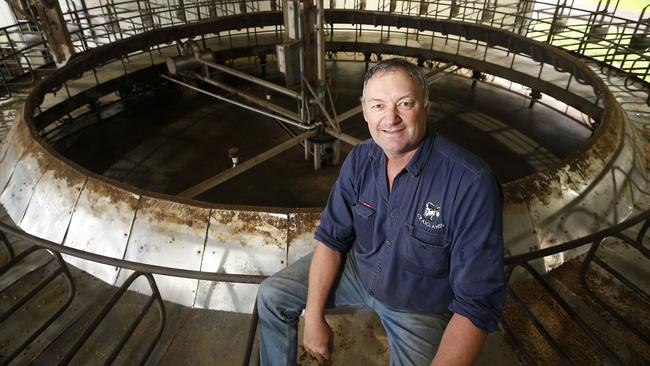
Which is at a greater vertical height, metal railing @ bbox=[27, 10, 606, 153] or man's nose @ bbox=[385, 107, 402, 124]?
man's nose @ bbox=[385, 107, 402, 124]

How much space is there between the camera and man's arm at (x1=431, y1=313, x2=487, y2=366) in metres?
2.08

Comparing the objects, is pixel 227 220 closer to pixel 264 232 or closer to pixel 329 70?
pixel 264 232

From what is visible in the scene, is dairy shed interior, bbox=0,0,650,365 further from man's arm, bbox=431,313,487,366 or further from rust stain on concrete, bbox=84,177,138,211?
man's arm, bbox=431,313,487,366

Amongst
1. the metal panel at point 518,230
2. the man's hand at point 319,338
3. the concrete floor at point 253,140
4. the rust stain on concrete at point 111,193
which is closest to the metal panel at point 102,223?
the rust stain on concrete at point 111,193

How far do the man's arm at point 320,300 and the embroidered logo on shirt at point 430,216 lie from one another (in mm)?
744

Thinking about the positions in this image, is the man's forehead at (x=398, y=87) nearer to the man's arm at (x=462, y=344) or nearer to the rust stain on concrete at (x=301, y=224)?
the man's arm at (x=462, y=344)

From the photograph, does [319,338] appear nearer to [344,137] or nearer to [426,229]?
[426,229]

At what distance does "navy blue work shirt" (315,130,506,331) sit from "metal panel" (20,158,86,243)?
4.10 meters

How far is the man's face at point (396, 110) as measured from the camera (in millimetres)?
2127

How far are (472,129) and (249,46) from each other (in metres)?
7.57

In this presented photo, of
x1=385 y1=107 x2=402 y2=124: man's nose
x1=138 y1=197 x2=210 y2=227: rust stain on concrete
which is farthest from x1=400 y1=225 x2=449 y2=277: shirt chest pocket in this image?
x1=138 y1=197 x2=210 y2=227: rust stain on concrete

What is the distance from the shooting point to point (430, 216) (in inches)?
88.4

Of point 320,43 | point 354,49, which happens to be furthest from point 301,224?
point 354,49

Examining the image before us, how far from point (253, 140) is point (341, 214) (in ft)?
30.1
